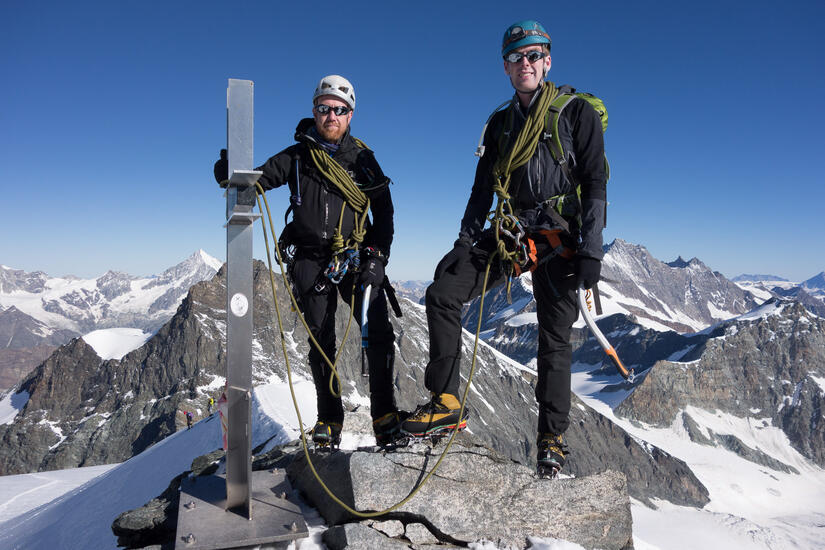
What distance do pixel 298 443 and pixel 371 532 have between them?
5.61 metres

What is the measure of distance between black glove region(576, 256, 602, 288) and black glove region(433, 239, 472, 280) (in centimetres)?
131

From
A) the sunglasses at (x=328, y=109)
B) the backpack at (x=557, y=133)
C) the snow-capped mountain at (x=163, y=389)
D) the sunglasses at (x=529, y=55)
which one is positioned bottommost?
the snow-capped mountain at (x=163, y=389)

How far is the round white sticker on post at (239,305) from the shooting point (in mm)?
5320

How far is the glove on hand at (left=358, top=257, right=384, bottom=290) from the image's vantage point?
6691 mm

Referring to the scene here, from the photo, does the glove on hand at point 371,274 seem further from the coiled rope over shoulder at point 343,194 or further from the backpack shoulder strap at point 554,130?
the backpack shoulder strap at point 554,130

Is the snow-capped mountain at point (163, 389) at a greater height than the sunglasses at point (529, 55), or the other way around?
the sunglasses at point (529, 55)

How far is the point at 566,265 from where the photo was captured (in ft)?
20.9

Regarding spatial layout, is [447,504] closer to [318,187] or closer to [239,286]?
[239,286]

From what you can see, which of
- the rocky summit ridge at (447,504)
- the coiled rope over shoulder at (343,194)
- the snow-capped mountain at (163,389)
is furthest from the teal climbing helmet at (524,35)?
the snow-capped mountain at (163,389)

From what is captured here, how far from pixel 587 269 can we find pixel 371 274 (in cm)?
266

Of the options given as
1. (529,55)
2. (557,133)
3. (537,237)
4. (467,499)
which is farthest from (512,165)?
(467,499)

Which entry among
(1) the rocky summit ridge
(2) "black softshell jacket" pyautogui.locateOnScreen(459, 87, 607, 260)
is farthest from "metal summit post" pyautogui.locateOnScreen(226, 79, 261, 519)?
(2) "black softshell jacket" pyautogui.locateOnScreen(459, 87, 607, 260)

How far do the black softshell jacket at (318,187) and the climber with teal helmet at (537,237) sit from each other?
4.80 feet

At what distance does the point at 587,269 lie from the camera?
593 cm
